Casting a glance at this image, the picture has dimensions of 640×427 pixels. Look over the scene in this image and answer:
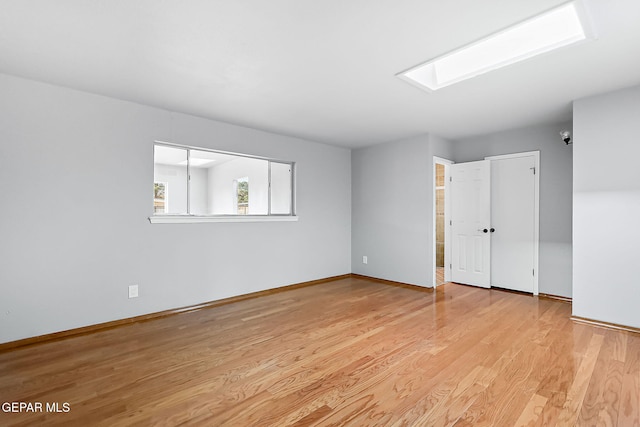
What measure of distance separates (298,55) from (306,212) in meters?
2.98

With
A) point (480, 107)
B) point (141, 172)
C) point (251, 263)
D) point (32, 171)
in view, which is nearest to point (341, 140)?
point (480, 107)

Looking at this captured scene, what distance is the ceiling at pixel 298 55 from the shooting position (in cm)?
185

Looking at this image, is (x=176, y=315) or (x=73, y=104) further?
(x=176, y=315)

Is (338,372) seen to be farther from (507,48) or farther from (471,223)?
(471,223)

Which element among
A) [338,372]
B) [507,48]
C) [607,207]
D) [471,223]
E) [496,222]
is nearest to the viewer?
[338,372]

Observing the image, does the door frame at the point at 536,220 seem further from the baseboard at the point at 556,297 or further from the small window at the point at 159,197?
the small window at the point at 159,197

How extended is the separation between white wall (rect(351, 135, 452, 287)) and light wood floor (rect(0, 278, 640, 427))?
1.42 metres

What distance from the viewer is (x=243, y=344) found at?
2.79 metres

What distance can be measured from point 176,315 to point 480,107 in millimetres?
4337

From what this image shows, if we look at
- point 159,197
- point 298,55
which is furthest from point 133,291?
point 298,55

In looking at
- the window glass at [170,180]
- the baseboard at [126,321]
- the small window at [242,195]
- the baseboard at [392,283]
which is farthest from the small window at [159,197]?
the baseboard at [392,283]

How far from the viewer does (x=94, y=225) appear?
313 cm

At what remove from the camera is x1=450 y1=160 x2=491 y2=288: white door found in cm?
481

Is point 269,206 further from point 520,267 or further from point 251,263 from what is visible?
point 520,267
